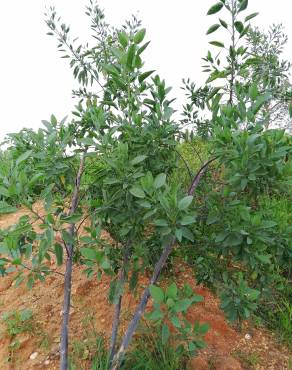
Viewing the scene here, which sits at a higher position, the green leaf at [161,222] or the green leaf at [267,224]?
the green leaf at [161,222]

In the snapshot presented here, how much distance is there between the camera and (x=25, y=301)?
3172mm

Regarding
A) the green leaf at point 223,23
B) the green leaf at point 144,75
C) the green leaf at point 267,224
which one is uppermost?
the green leaf at point 223,23

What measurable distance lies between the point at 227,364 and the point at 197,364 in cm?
19

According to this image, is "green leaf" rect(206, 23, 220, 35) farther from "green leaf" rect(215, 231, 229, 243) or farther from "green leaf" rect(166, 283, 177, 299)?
"green leaf" rect(166, 283, 177, 299)

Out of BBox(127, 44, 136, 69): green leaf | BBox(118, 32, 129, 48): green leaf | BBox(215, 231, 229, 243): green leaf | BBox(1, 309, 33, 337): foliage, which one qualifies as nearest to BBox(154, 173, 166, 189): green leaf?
BBox(215, 231, 229, 243): green leaf

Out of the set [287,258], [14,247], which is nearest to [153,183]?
[14,247]

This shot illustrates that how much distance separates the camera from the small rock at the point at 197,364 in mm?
2289

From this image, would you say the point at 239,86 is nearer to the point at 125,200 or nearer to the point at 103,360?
the point at 125,200

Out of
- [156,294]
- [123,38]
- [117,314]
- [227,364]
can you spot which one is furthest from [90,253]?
[227,364]

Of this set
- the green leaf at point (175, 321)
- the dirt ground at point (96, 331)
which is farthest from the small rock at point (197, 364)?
the green leaf at point (175, 321)

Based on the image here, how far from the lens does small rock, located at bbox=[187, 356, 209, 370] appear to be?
229cm

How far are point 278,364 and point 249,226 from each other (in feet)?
4.18

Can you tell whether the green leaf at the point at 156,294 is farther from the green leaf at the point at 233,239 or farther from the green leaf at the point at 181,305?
the green leaf at the point at 233,239

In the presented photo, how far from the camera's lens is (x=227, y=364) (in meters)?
2.31
